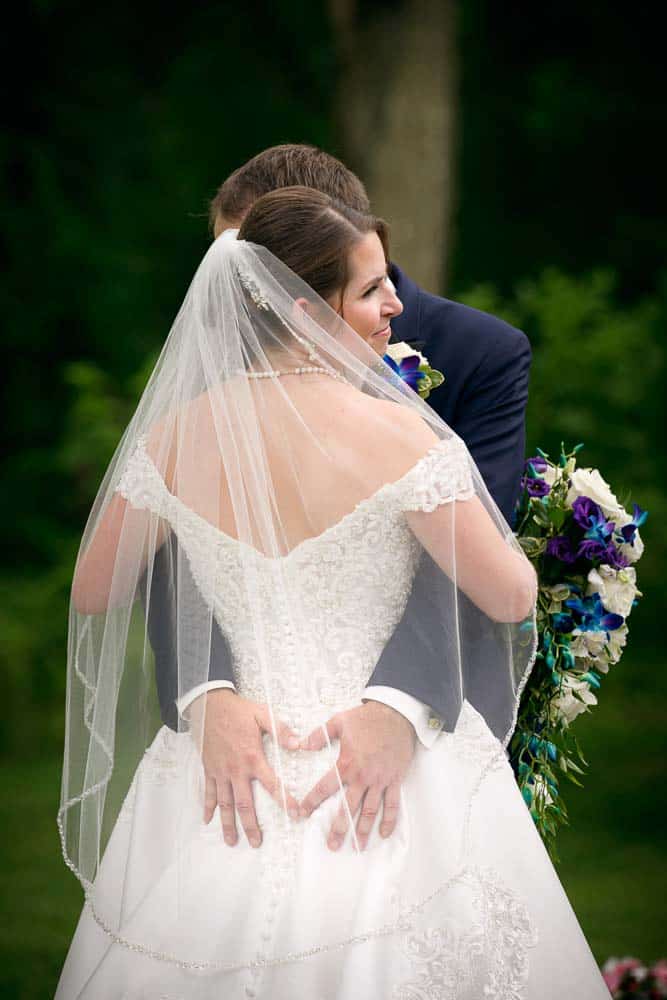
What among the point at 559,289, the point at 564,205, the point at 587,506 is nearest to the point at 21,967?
the point at 587,506

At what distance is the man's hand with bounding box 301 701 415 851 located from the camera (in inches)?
103

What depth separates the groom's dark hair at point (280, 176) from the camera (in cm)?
312

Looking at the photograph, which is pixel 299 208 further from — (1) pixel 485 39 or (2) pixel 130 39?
(1) pixel 485 39

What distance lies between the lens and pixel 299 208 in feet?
9.12

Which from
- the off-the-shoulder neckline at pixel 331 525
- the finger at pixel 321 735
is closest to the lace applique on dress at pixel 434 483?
the off-the-shoulder neckline at pixel 331 525

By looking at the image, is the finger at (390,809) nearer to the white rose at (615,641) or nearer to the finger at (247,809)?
the finger at (247,809)

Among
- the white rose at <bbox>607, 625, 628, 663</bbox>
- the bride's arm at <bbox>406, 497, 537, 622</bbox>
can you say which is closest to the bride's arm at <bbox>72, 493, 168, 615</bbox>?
the bride's arm at <bbox>406, 497, 537, 622</bbox>

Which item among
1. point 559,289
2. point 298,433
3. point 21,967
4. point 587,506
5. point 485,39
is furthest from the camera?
point 485,39

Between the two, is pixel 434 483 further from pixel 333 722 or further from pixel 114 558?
pixel 114 558

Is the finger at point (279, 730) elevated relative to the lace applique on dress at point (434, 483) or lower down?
lower down

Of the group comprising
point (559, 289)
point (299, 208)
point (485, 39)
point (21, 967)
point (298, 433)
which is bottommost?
point (21, 967)

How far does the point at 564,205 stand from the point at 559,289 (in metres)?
3.61

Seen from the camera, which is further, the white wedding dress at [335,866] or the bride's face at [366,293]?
the bride's face at [366,293]

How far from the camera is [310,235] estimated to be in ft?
9.06
